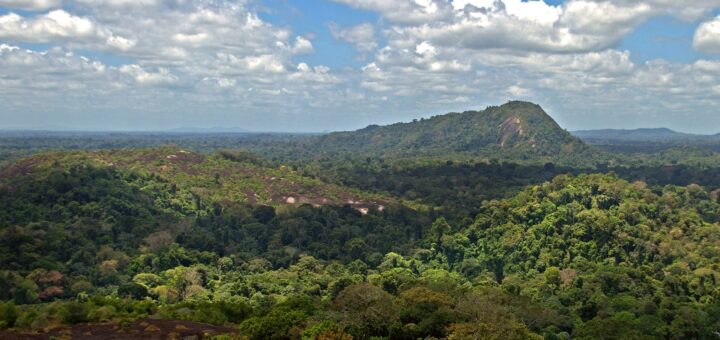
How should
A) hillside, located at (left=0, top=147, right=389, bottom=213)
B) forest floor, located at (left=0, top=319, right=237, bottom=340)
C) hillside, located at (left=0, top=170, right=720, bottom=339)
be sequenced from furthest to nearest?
1. hillside, located at (left=0, top=147, right=389, bottom=213)
2. hillside, located at (left=0, top=170, right=720, bottom=339)
3. forest floor, located at (left=0, top=319, right=237, bottom=340)

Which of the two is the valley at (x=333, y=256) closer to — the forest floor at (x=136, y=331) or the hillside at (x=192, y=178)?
the forest floor at (x=136, y=331)

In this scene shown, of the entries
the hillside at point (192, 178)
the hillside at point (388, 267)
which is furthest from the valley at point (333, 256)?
the hillside at point (192, 178)

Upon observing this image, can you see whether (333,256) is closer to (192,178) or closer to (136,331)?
(192,178)

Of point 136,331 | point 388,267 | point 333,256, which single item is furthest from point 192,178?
point 136,331

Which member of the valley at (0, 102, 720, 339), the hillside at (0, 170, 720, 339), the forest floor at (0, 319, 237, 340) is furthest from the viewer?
the valley at (0, 102, 720, 339)

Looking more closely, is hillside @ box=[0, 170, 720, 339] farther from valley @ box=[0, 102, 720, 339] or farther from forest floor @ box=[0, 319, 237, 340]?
forest floor @ box=[0, 319, 237, 340]

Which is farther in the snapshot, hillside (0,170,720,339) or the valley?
the valley

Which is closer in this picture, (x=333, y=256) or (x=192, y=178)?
(x=333, y=256)

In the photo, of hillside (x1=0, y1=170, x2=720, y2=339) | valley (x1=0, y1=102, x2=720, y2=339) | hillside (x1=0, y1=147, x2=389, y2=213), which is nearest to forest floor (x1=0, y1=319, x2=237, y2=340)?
valley (x1=0, y1=102, x2=720, y2=339)

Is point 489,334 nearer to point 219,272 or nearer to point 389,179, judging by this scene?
point 219,272
